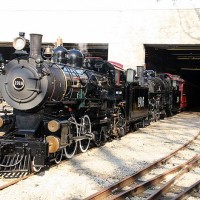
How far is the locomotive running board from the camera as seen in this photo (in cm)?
750

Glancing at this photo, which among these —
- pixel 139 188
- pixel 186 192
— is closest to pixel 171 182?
pixel 186 192

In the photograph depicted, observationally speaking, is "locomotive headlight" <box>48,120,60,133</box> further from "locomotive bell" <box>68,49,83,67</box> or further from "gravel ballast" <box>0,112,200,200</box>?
"locomotive bell" <box>68,49,83,67</box>

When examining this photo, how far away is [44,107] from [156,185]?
9.21 feet

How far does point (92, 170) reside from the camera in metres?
8.22

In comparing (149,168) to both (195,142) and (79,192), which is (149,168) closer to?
(79,192)

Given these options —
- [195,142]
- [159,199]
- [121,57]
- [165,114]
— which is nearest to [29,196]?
→ [159,199]

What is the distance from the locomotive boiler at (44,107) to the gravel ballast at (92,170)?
0.36 metres

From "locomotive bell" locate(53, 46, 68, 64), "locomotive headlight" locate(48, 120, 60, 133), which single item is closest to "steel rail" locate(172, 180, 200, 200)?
"locomotive headlight" locate(48, 120, 60, 133)

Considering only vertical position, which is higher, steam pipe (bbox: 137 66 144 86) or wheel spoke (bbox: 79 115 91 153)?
steam pipe (bbox: 137 66 144 86)

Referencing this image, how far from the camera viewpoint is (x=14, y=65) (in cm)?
825

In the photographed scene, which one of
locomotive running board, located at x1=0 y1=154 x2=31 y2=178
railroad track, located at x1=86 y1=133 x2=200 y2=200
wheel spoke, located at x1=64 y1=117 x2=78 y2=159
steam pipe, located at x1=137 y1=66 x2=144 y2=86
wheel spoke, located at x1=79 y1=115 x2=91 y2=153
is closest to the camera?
railroad track, located at x1=86 y1=133 x2=200 y2=200

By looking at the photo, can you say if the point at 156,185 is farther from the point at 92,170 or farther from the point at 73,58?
the point at 73,58

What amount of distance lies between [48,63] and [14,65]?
2.33 feet

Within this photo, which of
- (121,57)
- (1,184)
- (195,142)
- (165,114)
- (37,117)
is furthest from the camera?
(121,57)
